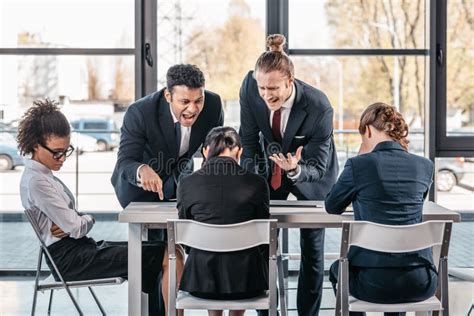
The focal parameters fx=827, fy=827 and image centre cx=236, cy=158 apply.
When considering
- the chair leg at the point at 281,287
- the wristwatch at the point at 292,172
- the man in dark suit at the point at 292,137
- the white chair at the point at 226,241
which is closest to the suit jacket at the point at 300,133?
the man in dark suit at the point at 292,137

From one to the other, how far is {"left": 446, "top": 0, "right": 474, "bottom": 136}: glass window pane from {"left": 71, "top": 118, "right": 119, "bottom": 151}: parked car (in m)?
2.37

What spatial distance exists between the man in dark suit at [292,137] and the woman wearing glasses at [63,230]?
69cm

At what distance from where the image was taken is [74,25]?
5840 mm

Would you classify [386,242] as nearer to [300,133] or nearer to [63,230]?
[300,133]

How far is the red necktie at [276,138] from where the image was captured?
4145 millimetres

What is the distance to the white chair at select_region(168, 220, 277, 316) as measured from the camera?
10.8ft

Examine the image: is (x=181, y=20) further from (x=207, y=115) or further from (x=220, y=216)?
(x=220, y=216)

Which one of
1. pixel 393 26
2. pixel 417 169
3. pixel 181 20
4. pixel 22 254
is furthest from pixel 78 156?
pixel 417 169

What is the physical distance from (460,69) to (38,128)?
3.14 meters

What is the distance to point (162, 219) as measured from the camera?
3.56 metres

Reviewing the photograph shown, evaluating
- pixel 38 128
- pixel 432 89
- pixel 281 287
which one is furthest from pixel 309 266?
pixel 432 89

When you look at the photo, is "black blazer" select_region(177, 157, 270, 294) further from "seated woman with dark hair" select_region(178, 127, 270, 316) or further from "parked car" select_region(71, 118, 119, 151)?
"parked car" select_region(71, 118, 119, 151)

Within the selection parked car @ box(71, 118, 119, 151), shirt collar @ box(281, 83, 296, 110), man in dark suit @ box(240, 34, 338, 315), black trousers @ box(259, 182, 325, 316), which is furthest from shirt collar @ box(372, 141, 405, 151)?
parked car @ box(71, 118, 119, 151)

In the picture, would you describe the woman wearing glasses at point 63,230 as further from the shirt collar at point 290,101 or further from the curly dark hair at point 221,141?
the shirt collar at point 290,101
